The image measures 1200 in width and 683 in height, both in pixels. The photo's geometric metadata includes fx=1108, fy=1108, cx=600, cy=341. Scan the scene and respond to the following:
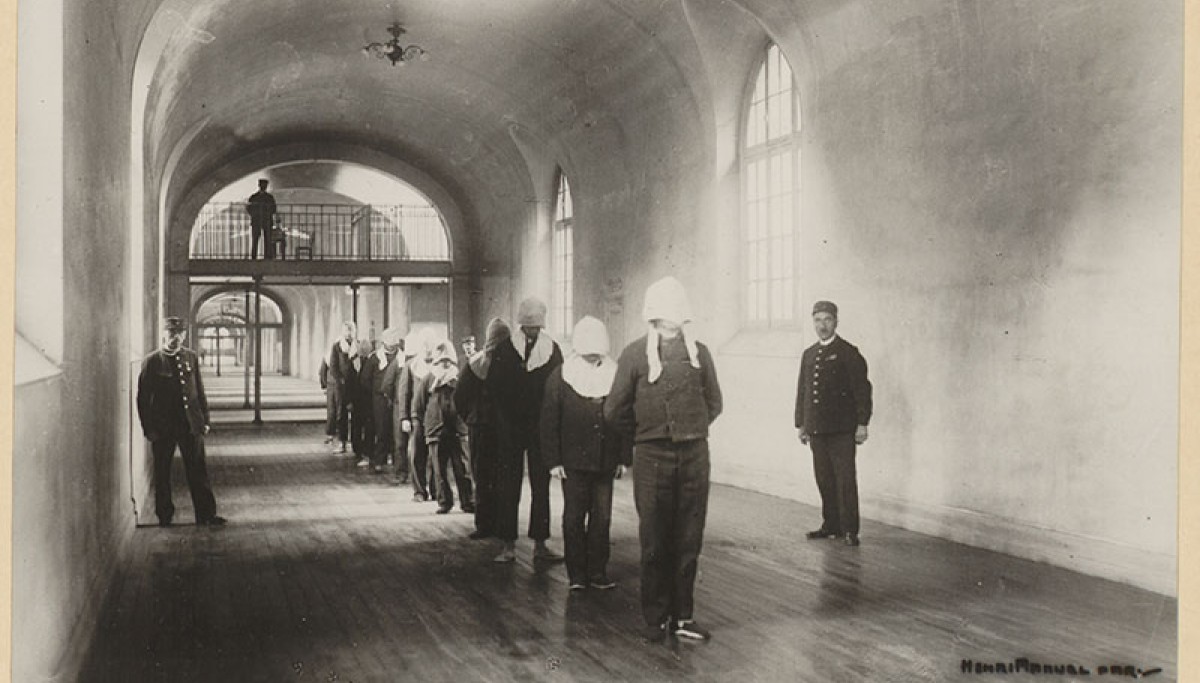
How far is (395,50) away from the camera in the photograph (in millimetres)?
13867

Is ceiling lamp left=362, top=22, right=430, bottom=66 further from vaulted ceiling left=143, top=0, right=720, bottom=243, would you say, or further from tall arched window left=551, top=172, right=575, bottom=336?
tall arched window left=551, top=172, right=575, bottom=336

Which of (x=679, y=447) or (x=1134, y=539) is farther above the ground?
(x=679, y=447)

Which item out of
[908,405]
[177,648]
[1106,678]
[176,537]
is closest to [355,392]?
[176,537]

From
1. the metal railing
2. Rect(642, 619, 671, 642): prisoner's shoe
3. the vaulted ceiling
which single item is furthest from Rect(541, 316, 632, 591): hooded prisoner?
the metal railing

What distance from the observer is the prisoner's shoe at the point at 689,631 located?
5.54m

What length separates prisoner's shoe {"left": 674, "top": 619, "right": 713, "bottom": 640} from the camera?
18.2 ft

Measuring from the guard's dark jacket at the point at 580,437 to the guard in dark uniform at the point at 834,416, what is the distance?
7.97 feet

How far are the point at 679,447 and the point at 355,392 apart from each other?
948cm

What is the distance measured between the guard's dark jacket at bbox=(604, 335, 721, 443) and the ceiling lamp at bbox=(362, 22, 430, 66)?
9.31 m

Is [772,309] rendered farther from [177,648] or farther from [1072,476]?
[177,648]

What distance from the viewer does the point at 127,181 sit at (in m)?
7.93

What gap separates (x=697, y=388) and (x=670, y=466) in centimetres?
42

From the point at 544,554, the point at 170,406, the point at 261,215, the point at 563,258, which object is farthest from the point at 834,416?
the point at 261,215

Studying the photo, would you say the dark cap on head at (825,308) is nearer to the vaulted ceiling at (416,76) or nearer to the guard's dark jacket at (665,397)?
the guard's dark jacket at (665,397)
